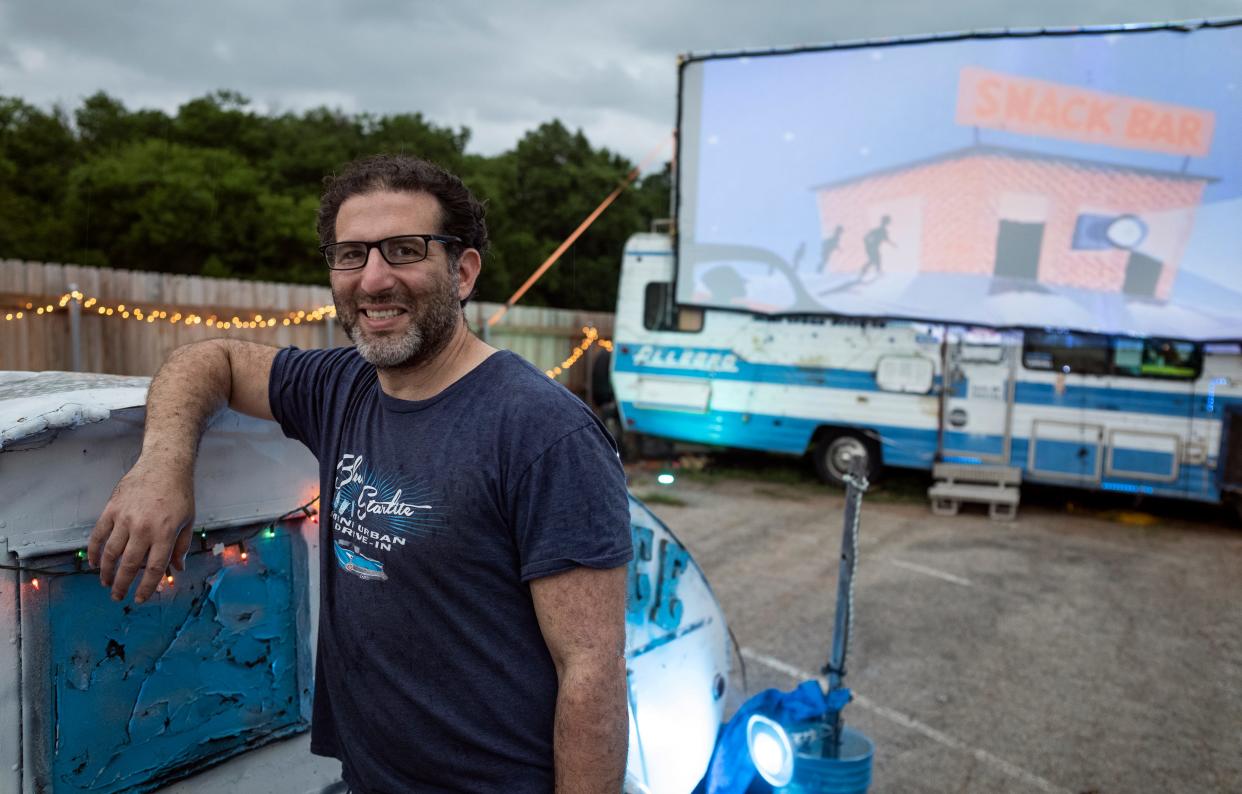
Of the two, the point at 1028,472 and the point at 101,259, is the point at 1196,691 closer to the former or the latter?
the point at 1028,472

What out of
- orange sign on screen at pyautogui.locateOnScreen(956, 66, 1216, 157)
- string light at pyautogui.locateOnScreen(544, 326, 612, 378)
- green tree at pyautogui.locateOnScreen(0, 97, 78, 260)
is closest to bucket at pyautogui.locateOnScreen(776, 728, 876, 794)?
orange sign on screen at pyautogui.locateOnScreen(956, 66, 1216, 157)

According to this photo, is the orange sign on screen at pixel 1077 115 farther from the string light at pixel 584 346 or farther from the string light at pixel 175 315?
the string light at pixel 175 315

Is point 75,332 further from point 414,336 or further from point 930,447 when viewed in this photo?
point 930,447

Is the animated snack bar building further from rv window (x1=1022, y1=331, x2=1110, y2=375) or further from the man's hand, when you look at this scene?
the man's hand

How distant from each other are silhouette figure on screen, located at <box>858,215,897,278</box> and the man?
28.6 ft

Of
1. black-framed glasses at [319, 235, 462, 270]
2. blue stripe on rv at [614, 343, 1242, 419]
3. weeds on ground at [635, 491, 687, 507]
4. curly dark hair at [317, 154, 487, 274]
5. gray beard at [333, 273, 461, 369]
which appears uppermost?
curly dark hair at [317, 154, 487, 274]

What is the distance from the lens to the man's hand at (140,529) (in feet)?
5.23

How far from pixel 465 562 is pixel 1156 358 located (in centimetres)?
951

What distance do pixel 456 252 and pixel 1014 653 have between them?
5184mm

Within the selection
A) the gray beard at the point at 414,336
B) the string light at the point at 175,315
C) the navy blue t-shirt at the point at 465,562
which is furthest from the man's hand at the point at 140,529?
the string light at the point at 175,315

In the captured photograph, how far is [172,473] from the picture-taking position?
1690 mm

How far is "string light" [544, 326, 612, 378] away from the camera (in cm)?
1386

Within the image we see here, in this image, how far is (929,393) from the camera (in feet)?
31.9

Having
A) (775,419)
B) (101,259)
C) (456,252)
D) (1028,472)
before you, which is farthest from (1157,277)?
(101,259)
